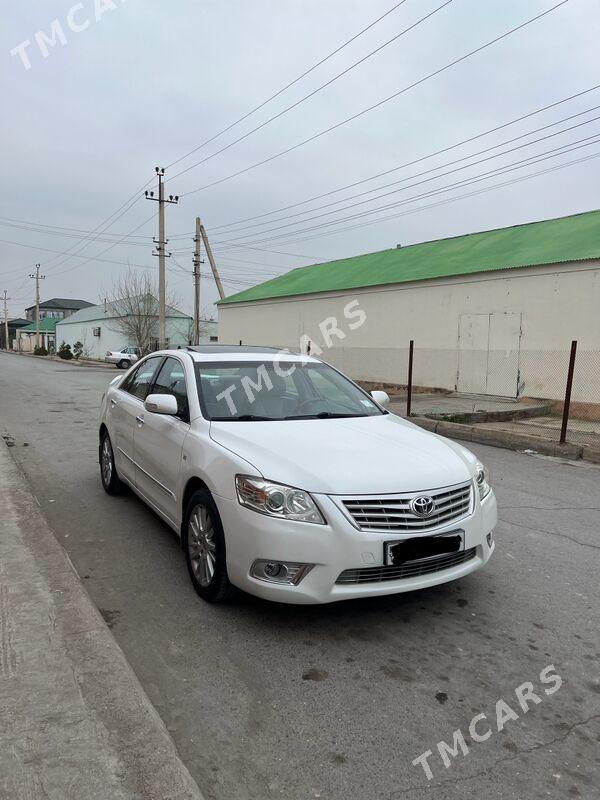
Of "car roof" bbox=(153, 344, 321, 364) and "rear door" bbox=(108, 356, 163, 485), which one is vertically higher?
"car roof" bbox=(153, 344, 321, 364)

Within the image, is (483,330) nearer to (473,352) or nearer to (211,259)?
(473,352)

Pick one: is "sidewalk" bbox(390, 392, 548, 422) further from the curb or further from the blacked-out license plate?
the blacked-out license plate

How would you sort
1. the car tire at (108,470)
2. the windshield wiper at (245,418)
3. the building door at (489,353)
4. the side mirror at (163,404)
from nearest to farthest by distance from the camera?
the windshield wiper at (245,418)
the side mirror at (163,404)
the car tire at (108,470)
the building door at (489,353)

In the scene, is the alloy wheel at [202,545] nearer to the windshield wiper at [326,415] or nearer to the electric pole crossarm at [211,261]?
the windshield wiper at [326,415]

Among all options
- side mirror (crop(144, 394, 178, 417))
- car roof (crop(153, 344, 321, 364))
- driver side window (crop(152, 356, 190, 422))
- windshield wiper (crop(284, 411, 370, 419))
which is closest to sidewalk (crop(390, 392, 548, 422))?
car roof (crop(153, 344, 321, 364))

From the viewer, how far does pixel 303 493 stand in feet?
9.98

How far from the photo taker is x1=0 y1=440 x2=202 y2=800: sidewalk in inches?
79.7

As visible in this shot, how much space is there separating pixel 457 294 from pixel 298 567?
15805mm

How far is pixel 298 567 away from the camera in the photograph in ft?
9.89

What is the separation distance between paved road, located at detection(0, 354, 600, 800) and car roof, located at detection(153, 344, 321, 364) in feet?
4.93

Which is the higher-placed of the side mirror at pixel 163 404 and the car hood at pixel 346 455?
the side mirror at pixel 163 404

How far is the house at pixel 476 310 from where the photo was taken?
14.4 metres

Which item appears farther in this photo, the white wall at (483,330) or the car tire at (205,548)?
the white wall at (483,330)

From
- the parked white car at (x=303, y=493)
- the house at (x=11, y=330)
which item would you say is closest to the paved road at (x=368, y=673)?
the parked white car at (x=303, y=493)
